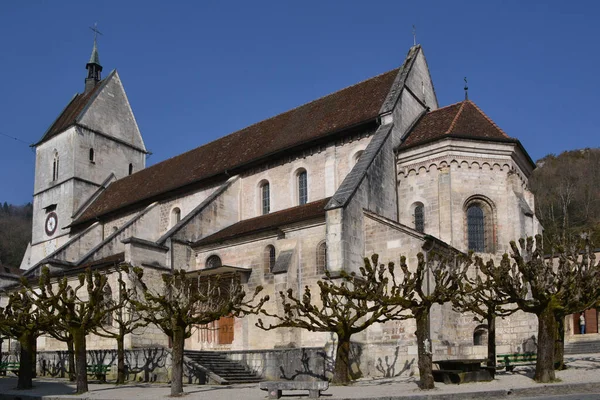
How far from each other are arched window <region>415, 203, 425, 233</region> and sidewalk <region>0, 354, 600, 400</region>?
742cm


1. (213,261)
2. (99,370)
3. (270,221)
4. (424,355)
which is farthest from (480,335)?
(99,370)

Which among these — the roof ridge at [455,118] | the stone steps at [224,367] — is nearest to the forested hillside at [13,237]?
the stone steps at [224,367]

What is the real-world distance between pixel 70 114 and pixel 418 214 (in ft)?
103

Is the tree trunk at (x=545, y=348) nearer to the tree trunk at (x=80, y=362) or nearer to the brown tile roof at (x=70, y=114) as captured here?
the tree trunk at (x=80, y=362)

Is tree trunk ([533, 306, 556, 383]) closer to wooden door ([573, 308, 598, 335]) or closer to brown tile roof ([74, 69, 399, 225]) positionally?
brown tile roof ([74, 69, 399, 225])

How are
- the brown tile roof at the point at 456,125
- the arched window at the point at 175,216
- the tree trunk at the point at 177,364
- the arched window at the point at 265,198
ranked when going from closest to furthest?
the tree trunk at the point at 177,364 → the brown tile roof at the point at 456,125 → the arched window at the point at 265,198 → the arched window at the point at 175,216

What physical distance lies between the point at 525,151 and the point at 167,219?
1920 cm

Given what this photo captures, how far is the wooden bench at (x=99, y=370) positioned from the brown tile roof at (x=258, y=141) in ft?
A: 40.4

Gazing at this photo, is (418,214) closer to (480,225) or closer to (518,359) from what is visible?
(480,225)

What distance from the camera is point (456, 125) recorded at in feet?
91.2

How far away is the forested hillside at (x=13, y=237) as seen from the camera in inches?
2928

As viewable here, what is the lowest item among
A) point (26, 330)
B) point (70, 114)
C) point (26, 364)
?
point (26, 364)

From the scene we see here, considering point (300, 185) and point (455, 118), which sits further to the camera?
point (300, 185)

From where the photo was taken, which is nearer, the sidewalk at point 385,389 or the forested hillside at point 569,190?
the sidewalk at point 385,389
